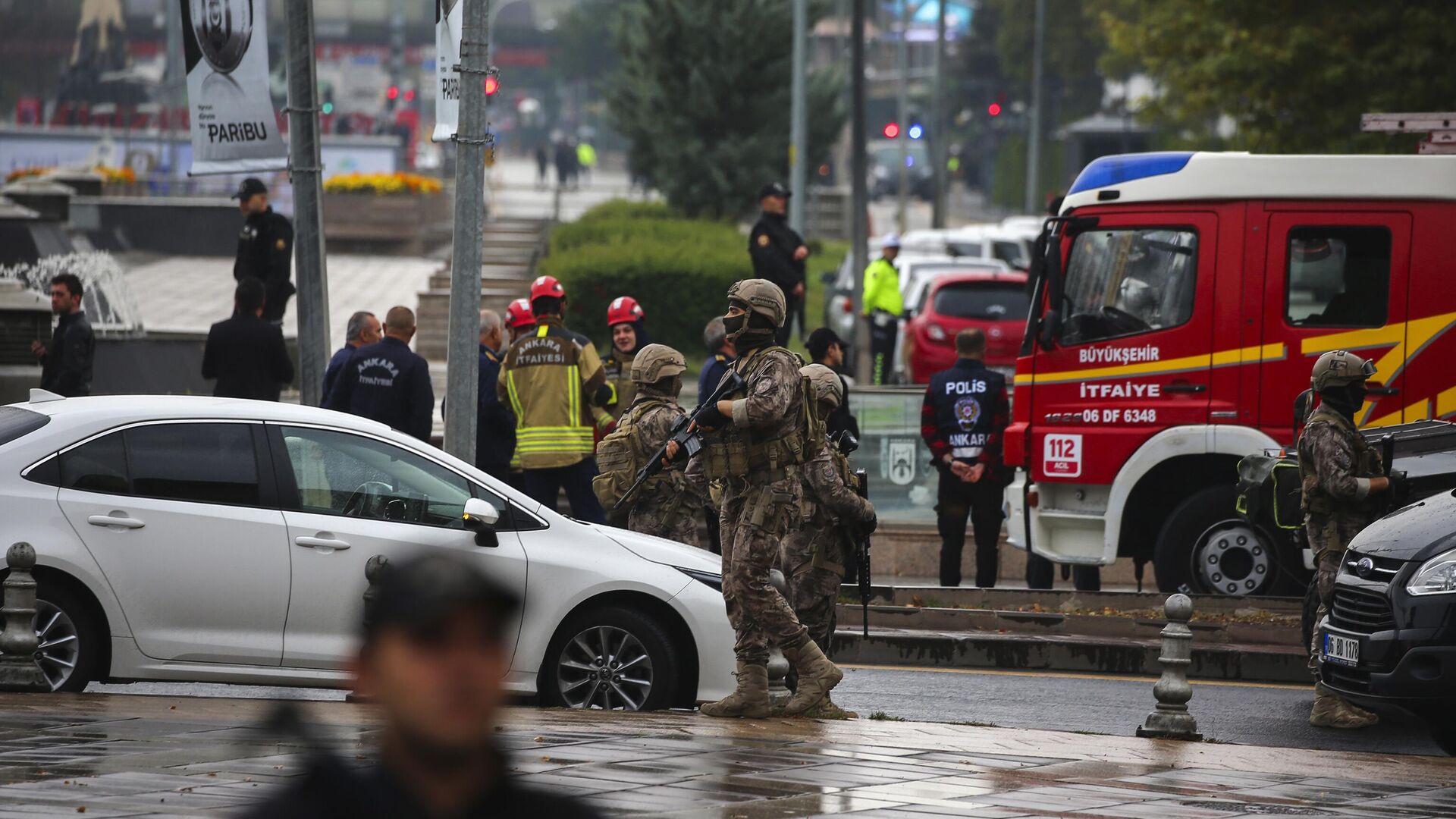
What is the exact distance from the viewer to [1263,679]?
11.2 meters

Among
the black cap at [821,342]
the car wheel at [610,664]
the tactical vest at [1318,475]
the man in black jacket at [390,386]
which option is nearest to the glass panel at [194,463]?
the car wheel at [610,664]

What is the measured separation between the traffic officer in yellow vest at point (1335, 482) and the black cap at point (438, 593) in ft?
25.7

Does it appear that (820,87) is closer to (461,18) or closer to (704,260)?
(704,260)

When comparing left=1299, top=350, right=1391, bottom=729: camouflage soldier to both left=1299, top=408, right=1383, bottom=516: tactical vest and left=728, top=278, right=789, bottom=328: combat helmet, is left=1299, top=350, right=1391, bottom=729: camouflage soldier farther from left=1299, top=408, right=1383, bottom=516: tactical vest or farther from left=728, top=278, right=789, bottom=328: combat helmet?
left=728, top=278, right=789, bottom=328: combat helmet

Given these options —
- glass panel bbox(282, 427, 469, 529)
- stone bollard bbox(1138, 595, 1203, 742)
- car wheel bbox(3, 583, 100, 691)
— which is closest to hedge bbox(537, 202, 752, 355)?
glass panel bbox(282, 427, 469, 529)

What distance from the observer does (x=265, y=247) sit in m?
15.5

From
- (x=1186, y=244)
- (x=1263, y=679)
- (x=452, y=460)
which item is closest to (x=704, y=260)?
(x=1186, y=244)

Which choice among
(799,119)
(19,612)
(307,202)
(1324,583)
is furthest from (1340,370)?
(799,119)

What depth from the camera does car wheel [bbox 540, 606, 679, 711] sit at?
8586 mm

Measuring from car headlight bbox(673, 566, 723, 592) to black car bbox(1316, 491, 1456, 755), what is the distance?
287 centimetres

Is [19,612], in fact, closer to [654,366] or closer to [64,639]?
[64,639]

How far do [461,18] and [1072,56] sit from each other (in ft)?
195

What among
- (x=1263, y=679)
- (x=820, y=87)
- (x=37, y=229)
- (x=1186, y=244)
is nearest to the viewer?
(x=1263, y=679)

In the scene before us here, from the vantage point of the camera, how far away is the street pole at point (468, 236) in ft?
33.7
